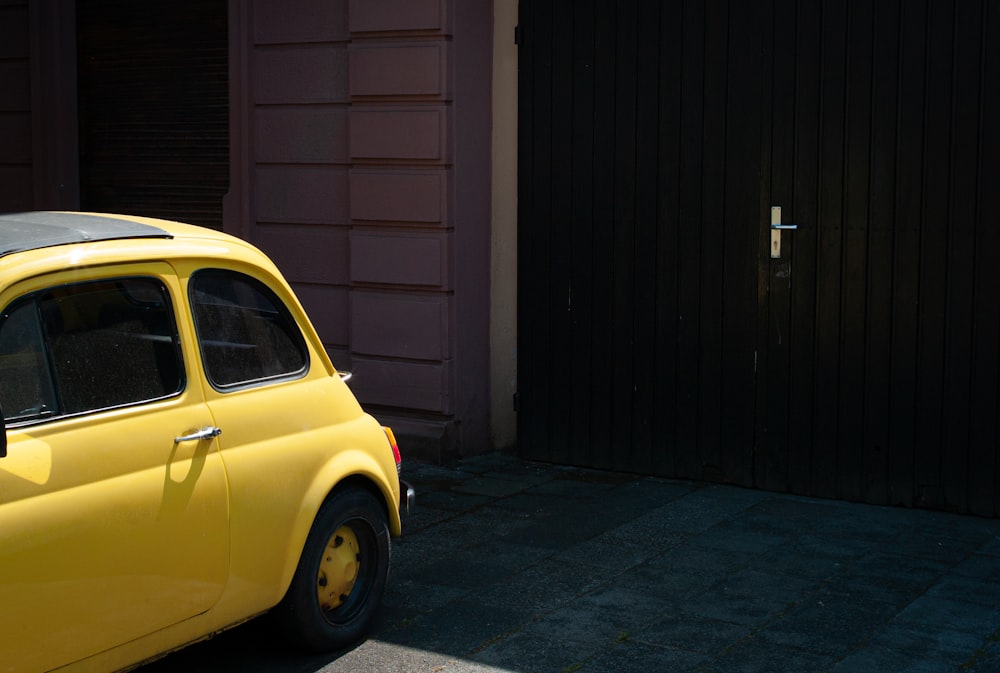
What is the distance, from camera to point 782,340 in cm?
809

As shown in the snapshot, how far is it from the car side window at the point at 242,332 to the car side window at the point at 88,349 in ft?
0.56

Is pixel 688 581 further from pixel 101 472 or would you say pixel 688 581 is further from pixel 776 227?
pixel 101 472

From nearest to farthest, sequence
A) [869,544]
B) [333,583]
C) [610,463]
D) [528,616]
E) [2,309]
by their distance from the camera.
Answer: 1. [2,309]
2. [333,583]
3. [528,616]
4. [869,544]
5. [610,463]

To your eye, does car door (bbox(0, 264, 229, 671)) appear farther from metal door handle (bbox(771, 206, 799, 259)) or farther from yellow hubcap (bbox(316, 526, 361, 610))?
metal door handle (bbox(771, 206, 799, 259))


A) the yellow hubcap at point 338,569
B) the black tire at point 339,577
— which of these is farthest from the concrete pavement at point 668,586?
the yellow hubcap at point 338,569

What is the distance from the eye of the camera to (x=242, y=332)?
5.13 meters

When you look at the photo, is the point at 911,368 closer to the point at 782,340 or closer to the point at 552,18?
the point at 782,340

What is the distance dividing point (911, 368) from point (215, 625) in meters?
4.45

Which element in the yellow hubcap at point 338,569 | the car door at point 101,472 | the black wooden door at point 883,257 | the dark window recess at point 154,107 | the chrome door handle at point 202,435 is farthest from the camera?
the dark window recess at point 154,107

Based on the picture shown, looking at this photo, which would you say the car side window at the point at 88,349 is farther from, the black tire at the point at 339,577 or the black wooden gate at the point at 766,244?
the black wooden gate at the point at 766,244

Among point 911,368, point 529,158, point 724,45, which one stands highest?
point 724,45

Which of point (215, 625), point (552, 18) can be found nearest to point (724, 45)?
point (552, 18)

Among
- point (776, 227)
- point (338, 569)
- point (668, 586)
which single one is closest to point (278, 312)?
point (338, 569)

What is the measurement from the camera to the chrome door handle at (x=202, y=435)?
470 centimetres
